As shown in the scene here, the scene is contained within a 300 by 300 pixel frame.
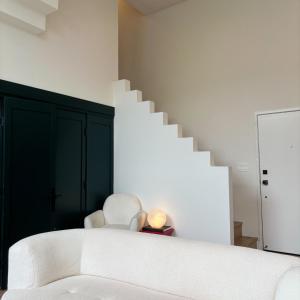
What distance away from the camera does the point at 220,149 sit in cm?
462

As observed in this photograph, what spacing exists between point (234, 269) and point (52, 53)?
324cm

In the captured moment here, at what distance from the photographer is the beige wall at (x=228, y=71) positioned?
13.7 ft

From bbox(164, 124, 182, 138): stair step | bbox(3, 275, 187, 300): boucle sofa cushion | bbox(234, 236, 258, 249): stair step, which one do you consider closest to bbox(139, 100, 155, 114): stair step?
bbox(164, 124, 182, 138): stair step

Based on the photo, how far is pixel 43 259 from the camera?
1.86 m

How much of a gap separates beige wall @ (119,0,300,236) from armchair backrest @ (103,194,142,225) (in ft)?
5.29

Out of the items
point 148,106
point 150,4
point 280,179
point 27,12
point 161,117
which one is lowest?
point 280,179

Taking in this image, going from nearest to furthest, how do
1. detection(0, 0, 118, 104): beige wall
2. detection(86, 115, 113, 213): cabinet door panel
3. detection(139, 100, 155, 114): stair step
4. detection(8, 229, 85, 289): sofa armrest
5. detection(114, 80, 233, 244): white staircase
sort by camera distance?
detection(8, 229, 85, 289): sofa armrest → detection(0, 0, 118, 104): beige wall → detection(114, 80, 233, 244): white staircase → detection(86, 115, 113, 213): cabinet door panel → detection(139, 100, 155, 114): stair step

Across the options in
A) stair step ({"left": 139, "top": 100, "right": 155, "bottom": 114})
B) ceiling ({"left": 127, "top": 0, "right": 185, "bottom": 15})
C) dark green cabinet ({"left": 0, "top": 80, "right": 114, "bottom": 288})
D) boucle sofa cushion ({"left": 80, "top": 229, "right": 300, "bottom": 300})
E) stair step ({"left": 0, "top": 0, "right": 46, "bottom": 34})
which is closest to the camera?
boucle sofa cushion ({"left": 80, "top": 229, "right": 300, "bottom": 300})

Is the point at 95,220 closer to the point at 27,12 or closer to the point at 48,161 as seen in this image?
the point at 48,161

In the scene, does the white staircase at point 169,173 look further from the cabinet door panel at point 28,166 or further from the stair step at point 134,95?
the cabinet door panel at point 28,166

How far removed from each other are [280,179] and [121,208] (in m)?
2.39

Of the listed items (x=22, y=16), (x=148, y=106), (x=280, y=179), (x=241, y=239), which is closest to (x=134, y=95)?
(x=148, y=106)

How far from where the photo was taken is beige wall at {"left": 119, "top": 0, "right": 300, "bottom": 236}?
4.17m

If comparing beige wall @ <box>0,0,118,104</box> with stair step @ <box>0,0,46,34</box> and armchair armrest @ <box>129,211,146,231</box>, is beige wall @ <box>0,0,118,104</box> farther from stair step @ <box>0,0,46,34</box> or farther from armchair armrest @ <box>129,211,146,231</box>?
armchair armrest @ <box>129,211,146,231</box>
